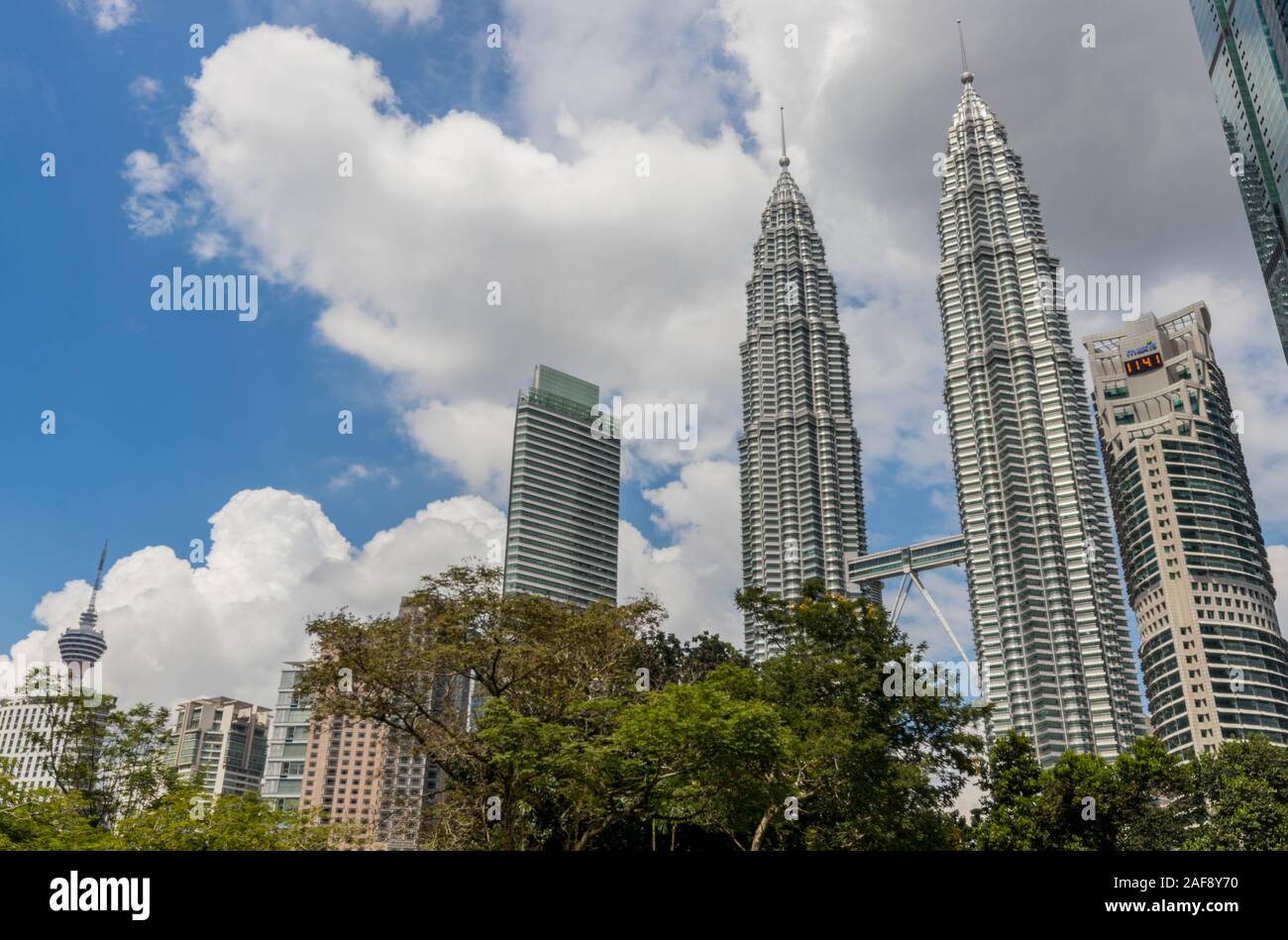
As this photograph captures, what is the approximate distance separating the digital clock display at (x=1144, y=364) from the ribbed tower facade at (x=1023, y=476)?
8.67 m

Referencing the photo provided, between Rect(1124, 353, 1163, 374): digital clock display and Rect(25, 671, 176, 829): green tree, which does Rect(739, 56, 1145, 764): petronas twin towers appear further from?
Rect(25, 671, 176, 829): green tree

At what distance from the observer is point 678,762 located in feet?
87.5

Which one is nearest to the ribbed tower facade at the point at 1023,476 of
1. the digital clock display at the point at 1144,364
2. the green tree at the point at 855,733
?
the digital clock display at the point at 1144,364

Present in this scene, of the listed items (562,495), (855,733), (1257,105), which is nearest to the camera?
(855,733)

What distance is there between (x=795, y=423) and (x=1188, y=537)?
67447 mm

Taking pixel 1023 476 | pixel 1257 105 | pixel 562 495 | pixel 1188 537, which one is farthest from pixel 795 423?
pixel 1257 105

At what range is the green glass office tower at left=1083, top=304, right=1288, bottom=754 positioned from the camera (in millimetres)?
144500

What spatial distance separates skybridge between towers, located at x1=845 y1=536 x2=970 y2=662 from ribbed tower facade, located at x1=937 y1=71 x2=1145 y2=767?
4055 millimetres

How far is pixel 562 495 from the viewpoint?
18275 centimetres

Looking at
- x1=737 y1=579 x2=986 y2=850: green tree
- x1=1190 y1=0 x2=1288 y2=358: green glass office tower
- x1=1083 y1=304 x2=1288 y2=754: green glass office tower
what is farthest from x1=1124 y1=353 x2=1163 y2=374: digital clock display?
x1=737 y1=579 x2=986 y2=850: green tree

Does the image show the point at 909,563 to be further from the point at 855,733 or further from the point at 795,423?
the point at 855,733

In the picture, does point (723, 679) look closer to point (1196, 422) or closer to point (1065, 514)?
point (1065, 514)
